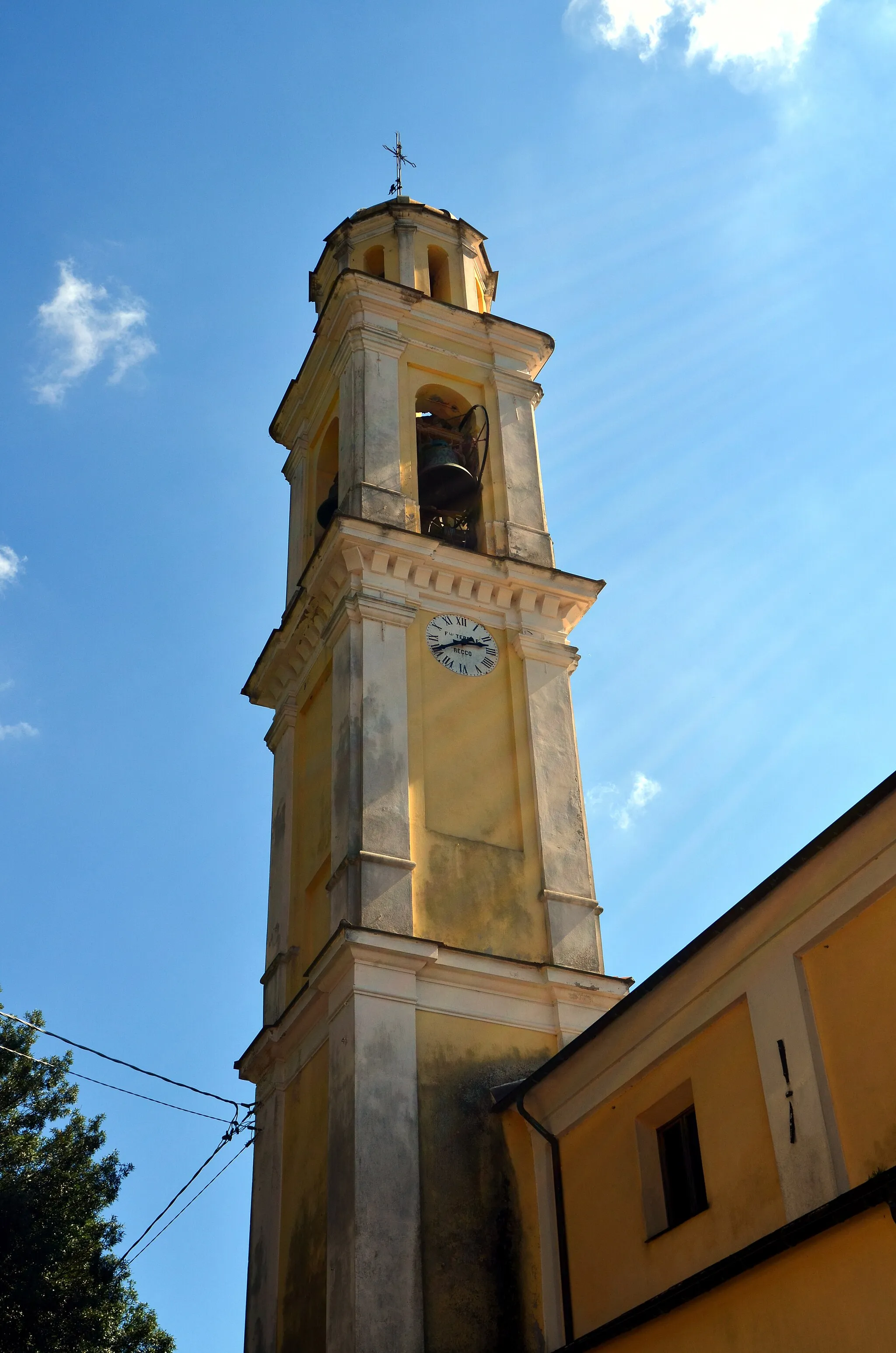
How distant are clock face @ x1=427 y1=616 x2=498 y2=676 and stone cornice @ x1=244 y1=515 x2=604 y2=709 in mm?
175

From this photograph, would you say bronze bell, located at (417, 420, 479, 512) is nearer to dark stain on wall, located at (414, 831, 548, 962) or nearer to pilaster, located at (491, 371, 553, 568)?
pilaster, located at (491, 371, 553, 568)

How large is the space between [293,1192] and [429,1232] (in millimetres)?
2116

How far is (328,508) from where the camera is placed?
64.6ft

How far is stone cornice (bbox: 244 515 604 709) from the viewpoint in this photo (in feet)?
55.9

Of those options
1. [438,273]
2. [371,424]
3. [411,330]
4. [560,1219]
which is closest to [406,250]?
[438,273]

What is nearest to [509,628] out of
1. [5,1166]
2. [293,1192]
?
[293,1192]

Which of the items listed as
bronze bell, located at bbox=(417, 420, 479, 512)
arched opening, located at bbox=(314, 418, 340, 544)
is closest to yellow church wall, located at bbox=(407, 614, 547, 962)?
bronze bell, located at bbox=(417, 420, 479, 512)

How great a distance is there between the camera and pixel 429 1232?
12453 mm

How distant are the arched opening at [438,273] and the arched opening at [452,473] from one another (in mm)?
2977

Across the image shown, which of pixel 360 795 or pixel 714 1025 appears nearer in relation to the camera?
pixel 714 1025

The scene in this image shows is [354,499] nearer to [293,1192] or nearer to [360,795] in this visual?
[360,795]

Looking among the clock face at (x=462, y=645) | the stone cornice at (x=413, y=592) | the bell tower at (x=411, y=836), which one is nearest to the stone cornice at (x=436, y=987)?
the bell tower at (x=411, y=836)

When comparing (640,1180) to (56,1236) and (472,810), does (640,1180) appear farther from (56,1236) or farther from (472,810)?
(56,1236)

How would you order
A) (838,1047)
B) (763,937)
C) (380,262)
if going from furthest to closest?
1. (380,262)
2. (763,937)
3. (838,1047)
